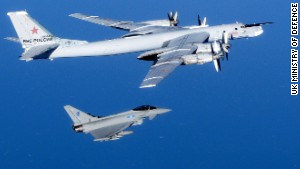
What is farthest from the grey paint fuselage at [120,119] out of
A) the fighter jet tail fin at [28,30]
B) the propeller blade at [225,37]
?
the fighter jet tail fin at [28,30]

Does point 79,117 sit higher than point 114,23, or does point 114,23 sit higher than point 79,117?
point 114,23

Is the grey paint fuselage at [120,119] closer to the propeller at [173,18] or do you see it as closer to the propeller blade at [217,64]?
the propeller blade at [217,64]

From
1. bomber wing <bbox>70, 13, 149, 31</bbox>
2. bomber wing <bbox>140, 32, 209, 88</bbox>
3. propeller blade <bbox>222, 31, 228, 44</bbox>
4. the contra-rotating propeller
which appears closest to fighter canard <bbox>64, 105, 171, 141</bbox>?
bomber wing <bbox>140, 32, 209, 88</bbox>

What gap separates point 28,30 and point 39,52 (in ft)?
8.79

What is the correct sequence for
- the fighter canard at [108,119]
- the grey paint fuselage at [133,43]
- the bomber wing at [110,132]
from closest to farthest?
1. the bomber wing at [110,132]
2. the fighter canard at [108,119]
3. the grey paint fuselage at [133,43]

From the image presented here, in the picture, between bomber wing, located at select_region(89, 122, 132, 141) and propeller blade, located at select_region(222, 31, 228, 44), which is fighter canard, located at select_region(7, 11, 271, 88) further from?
bomber wing, located at select_region(89, 122, 132, 141)

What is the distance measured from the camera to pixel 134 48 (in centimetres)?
7231

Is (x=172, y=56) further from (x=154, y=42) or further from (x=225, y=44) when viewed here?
(x=154, y=42)

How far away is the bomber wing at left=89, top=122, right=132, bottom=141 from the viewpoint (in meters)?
62.8

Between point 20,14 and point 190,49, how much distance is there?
18456 mm

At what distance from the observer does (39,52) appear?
66938 mm

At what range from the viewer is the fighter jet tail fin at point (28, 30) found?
6625cm

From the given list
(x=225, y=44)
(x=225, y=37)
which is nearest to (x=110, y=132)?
(x=225, y=44)

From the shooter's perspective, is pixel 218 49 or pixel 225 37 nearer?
pixel 218 49
